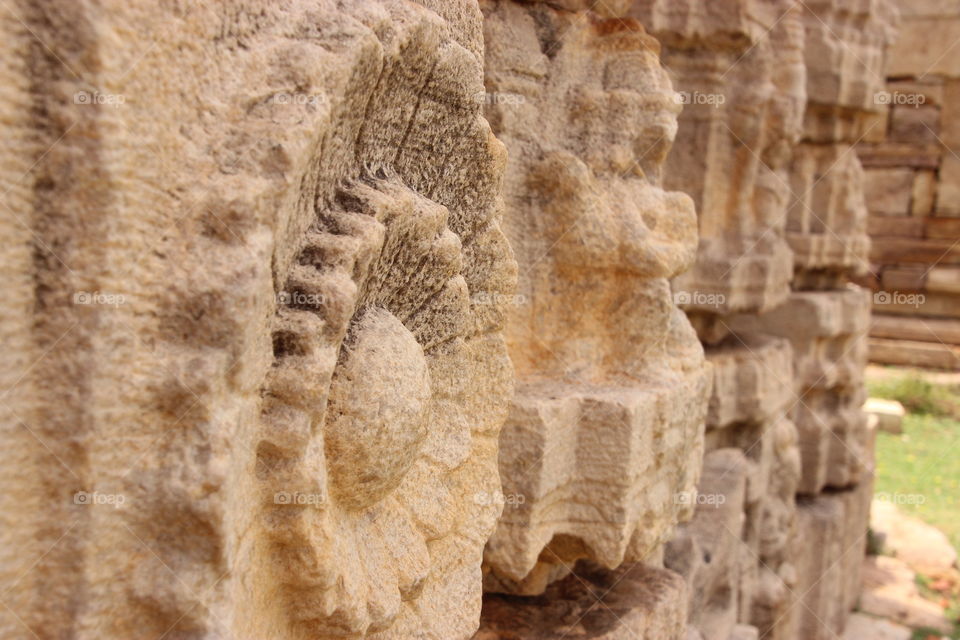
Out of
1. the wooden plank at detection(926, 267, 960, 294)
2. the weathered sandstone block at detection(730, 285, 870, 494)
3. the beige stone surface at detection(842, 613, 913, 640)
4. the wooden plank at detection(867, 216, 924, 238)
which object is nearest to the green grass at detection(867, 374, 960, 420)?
the wooden plank at detection(926, 267, 960, 294)

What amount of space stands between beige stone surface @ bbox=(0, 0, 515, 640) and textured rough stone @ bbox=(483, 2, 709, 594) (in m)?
0.60

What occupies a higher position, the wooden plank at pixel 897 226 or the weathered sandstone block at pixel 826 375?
the wooden plank at pixel 897 226

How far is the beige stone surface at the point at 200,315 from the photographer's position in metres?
0.70

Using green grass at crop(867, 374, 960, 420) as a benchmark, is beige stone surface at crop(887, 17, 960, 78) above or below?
above

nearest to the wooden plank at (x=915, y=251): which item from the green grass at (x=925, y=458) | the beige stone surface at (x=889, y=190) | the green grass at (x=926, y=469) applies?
the beige stone surface at (x=889, y=190)

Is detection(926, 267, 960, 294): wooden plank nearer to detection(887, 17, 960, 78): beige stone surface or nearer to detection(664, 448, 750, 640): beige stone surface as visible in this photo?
detection(887, 17, 960, 78): beige stone surface

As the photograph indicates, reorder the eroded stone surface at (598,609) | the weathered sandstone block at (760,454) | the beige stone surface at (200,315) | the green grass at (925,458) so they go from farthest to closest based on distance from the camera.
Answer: the green grass at (925,458)
the weathered sandstone block at (760,454)
the eroded stone surface at (598,609)
the beige stone surface at (200,315)

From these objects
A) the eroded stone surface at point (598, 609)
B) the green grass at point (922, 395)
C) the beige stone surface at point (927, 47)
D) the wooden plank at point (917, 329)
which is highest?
the beige stone surface at point (927, 47)

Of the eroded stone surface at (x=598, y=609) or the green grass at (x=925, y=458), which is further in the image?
the green grass at (x=925, y=458)

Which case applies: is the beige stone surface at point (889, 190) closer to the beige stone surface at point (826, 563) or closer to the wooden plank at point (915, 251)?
the wooden plank at point (915, 251)

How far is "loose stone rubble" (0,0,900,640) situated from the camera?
2.33ft

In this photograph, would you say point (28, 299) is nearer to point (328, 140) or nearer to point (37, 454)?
point (37, 454)

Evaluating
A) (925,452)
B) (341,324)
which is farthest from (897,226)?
(341,324)

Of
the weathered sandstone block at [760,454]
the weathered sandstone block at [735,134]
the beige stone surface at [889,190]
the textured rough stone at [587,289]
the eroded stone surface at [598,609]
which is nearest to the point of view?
the textured rough stone at [587,289]
